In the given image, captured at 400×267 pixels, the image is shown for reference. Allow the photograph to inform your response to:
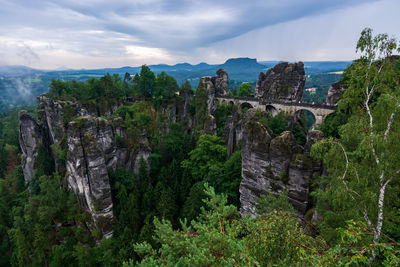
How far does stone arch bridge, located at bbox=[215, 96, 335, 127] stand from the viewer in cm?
2994

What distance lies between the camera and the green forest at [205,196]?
6345 millimetres

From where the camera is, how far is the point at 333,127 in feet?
76.2

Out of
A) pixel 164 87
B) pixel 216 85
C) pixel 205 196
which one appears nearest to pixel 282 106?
pixel 216 85

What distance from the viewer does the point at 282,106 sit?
3522 centimetres

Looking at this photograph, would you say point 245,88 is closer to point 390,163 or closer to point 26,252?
point 390,163

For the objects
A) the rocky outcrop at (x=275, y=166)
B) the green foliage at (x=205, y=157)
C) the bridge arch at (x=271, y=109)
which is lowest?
the green foliage at (x=205, y=157)

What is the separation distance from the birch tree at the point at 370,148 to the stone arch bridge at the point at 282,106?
2154 centimetres

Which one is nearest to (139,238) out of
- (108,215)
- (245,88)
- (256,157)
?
(108,215)

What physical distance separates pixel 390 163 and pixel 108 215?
95.5 feet

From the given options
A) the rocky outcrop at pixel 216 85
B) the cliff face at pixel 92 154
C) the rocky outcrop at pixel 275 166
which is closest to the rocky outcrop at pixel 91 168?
the cliff face at pixel 92 154

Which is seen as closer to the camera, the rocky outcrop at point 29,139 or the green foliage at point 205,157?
the green foliage at point 205,157

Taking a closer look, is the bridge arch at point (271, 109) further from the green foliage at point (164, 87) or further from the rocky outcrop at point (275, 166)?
the green foliage at point (164, 87)

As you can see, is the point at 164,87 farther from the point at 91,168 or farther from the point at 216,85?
the point at 91,168

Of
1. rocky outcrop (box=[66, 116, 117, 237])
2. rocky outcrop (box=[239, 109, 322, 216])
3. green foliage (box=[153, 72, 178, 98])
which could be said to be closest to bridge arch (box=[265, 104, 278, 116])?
rocky outcrop (box=[239, 109, 322, 216])
